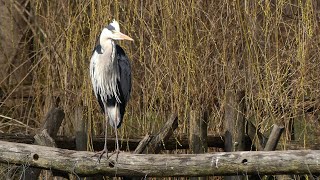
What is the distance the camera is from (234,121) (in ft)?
18.4

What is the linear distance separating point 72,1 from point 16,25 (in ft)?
7.88

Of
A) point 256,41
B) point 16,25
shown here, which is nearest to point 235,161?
point 256,41

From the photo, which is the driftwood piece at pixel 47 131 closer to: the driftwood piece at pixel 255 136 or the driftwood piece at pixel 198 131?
the driftwood piece at pixel 198 131

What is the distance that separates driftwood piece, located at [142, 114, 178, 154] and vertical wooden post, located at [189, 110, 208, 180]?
0.12m

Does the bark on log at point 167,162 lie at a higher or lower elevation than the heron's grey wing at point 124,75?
lower

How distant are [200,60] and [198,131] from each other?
0.59m

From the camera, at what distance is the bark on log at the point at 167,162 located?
4.68 m

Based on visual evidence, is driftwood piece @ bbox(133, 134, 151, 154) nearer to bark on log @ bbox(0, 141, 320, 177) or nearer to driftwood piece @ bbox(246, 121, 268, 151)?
bark on log @ bbox(0, 141, 320, 177)

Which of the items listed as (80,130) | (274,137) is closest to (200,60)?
(274,137)

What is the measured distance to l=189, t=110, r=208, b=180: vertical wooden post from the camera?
5438 mm

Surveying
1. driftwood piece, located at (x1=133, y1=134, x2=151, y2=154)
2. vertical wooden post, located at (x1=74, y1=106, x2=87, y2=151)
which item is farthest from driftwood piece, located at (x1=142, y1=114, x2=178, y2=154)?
vertical wooden post, located at (x1=74, y1=106, x2=87, y2=151)

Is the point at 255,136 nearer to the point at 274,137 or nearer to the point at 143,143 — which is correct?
the point at 274,137

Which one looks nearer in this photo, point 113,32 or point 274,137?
point 274,137

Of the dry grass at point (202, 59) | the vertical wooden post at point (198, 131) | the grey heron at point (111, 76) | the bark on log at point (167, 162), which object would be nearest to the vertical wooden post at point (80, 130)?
the dry grass at point (202, 59)
